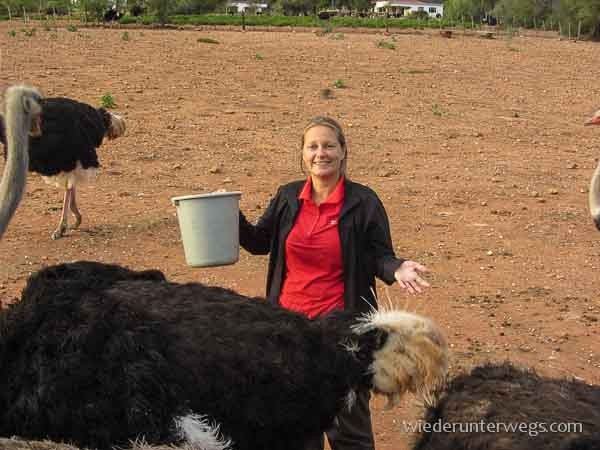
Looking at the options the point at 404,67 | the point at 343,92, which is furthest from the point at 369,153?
the point at 404,67

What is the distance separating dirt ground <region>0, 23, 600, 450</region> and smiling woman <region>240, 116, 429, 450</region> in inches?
38.6

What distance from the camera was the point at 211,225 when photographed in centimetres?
354

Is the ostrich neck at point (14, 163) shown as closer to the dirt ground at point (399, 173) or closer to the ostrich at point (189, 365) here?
the ostrich at point (189, 365)

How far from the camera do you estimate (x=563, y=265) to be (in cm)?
649

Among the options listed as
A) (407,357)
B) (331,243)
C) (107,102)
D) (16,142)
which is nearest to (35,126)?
(16,142)

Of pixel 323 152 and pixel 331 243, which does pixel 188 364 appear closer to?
pixel 331 243

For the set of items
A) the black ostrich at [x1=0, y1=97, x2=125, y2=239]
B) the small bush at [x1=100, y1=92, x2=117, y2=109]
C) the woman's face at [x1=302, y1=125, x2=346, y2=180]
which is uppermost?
the woman's face at [x1=302, y1=125, x2=346, y2=180]

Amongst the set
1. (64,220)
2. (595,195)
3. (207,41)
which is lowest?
(64,220)

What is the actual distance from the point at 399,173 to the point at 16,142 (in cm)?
619

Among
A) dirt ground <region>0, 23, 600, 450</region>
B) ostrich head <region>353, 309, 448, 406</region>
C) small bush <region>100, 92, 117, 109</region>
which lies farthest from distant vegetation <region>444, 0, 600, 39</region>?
ostrich head <region>353, 309, 448, 406</region>

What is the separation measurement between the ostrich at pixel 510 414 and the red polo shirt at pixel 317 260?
0.73 meters

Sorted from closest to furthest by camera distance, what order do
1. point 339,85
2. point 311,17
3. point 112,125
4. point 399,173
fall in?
point 112,125 < point 399,173 < point 339,85 < point 311,17

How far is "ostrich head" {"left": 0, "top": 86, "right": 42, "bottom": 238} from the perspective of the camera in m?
3.05

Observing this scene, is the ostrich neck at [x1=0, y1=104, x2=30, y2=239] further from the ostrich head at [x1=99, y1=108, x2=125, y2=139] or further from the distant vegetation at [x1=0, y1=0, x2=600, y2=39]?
the distant vegetation at [x1=0, y1=0, x2=600, y2=39]
